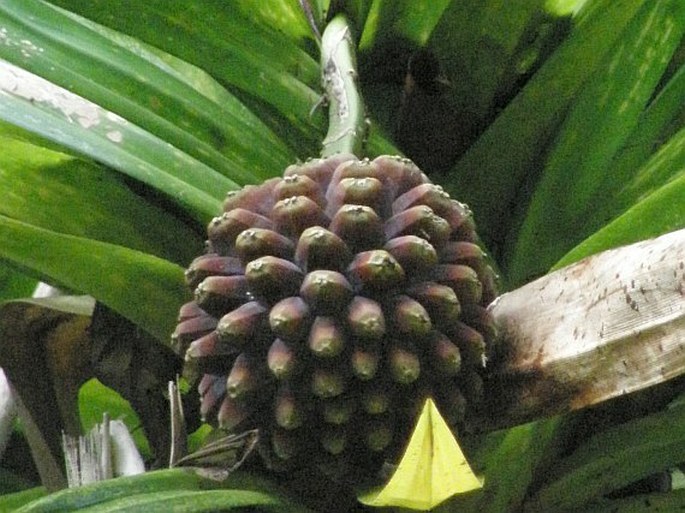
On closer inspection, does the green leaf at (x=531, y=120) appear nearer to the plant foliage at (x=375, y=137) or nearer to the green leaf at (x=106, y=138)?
the plant foliage at (x=375, y=137)

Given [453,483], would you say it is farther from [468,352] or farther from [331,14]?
[331,14]

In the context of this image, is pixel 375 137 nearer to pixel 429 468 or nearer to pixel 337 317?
pixel 337 317

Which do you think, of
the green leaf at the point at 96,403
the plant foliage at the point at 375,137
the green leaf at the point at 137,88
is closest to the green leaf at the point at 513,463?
the plant foliage at the point at 375,137

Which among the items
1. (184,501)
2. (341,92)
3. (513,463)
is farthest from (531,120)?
(184,501)

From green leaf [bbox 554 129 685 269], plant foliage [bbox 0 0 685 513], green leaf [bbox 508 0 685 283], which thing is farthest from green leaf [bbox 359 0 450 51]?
green leaf [bbox 554 129 685 269]

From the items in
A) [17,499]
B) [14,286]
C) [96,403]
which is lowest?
[17,499]
